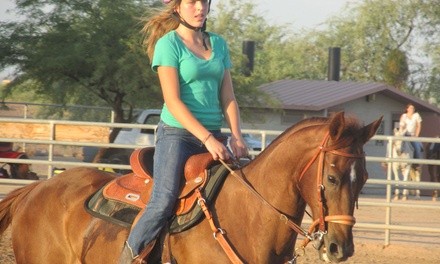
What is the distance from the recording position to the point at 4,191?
15.8m

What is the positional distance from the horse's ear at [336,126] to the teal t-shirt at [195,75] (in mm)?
932

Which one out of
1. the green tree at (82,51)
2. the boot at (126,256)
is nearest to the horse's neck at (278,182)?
the boot at (126,256)

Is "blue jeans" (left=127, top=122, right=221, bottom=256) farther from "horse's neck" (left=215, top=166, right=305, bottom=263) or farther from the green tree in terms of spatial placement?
the green tree

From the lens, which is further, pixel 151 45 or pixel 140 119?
pixel 140 119

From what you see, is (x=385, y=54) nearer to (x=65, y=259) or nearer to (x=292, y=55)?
(x=292, y=55)

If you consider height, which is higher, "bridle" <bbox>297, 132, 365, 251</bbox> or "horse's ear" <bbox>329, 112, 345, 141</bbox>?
"horse's ear" <bbox>329, 112, 345, 141</bbox>

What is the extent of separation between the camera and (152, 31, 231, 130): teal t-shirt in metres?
5.15

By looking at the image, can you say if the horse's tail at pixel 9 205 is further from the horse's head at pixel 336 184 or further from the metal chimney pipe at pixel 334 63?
the metal chimney pipe at pixel 334 63

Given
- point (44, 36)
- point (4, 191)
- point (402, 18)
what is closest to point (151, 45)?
point (4, 191)

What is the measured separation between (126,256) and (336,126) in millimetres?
1510

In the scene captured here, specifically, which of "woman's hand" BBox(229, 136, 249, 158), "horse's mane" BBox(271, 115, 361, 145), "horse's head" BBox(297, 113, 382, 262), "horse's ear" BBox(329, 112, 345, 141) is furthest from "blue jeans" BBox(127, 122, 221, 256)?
"horse's ear" BBox(329, 112, 345, 141)

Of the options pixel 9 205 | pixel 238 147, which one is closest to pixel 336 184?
pixel 238 147

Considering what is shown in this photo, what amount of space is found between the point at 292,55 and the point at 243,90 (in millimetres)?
28184

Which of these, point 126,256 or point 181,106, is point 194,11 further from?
point 126,256
